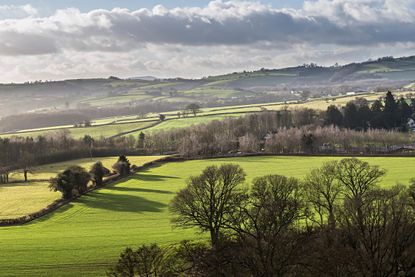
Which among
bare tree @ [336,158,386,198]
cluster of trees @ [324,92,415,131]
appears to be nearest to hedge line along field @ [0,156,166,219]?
bare tree @ [336,158,386,198]

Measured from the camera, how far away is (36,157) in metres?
131

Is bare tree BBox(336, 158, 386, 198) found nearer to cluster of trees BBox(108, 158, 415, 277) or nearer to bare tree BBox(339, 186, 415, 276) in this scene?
cluster of trees BBox(108, 158, 415, 277)

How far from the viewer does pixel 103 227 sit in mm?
58875

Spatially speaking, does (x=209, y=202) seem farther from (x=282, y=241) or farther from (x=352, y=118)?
(x=352, y=118)

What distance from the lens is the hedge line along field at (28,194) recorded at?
70062mm

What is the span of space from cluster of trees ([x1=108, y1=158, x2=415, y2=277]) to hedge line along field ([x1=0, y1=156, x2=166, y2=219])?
32315mm

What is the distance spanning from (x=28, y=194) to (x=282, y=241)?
2344 inches

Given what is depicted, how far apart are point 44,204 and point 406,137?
107 m

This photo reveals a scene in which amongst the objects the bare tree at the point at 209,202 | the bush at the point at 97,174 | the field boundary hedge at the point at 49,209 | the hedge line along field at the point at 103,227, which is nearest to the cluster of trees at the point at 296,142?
the hedge line along field at the point at 103,227

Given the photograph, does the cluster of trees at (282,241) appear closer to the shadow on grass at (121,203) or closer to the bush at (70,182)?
the shadow on grass at (121,203)

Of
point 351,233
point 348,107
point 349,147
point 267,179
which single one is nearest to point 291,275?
point 351,233

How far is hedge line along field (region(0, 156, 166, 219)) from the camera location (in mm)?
70062

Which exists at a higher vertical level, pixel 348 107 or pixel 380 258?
pixel 348 107

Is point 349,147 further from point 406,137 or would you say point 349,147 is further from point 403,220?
point 403,220
